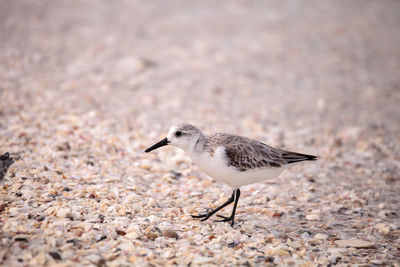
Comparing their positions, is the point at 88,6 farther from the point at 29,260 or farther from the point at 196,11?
the point at 29,260

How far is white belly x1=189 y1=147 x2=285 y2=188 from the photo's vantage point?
459 centimetres

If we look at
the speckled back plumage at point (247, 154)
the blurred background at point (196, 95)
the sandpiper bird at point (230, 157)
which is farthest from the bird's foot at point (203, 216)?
the speckled back plumage at point (247, 154)

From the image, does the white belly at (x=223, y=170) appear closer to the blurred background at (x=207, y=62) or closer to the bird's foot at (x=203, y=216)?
the bird's foot at (x=203, y=216)

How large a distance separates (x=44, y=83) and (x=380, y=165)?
718cm

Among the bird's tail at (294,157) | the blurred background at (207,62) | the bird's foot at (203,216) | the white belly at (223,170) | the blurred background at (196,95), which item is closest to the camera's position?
the white belly at (223,170)

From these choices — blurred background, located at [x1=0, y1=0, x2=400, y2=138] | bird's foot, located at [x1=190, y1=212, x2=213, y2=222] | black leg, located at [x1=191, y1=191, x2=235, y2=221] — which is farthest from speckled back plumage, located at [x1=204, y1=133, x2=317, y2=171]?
blurred background, located at [x1=0, y1=0, x2=400, y2=138]

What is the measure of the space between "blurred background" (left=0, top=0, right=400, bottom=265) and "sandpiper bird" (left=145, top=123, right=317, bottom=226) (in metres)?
0.61

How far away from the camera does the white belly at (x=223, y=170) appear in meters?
4.59

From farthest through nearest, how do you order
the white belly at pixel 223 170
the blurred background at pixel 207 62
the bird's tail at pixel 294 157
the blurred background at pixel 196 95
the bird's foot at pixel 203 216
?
the blurred background at pixel 207 62 → the blurred background at pixel 196 95 → the bird's tail at pixel 294 157 → the bird's foot at pixel 203 216 → the white belly at pixel 223 170

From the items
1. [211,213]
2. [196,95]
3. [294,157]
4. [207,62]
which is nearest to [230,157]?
[211,213]

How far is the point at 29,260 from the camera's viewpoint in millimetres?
3520

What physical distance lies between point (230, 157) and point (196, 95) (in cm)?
473

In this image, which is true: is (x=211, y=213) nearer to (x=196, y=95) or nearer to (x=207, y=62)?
(x=196, y=95)

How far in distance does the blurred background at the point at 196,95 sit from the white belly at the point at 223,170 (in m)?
0.61
